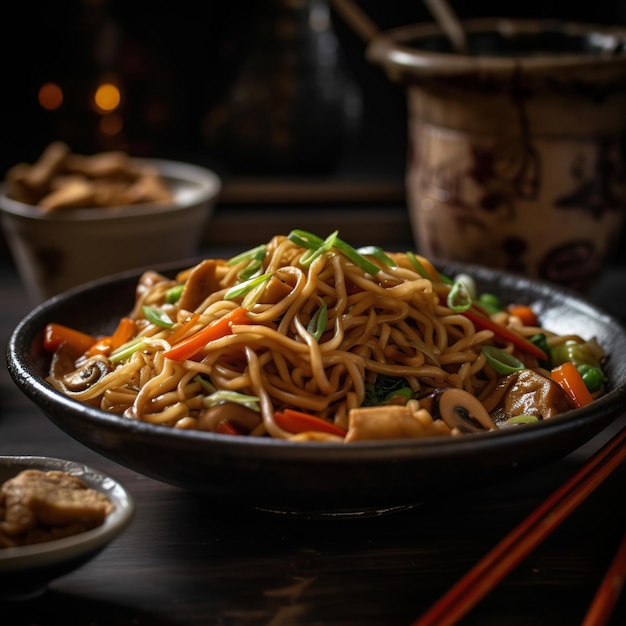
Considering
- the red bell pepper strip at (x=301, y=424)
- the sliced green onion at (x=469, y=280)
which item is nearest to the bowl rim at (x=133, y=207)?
the sliced green onion at (x=469, y=280)

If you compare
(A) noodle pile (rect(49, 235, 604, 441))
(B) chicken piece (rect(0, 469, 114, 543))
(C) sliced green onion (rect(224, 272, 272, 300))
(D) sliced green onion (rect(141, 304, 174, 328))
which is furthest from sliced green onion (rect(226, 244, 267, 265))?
(B) chicken piece (rect(0, 469, 114, 543))

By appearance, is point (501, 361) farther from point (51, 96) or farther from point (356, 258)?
point (51, 96)

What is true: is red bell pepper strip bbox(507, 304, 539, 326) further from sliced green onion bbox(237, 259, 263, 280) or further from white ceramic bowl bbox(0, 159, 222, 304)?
white ceramic bowl bbox(0, 159, 222, 304)

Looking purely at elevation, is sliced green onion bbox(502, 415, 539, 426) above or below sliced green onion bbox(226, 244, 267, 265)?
below

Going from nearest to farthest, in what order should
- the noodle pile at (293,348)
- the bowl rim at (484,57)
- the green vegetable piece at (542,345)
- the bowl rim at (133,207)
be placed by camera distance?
the noodle pile at (293,348)
the green vegetable piece at (542,345)
the bowl rim at (484,57)
the bowl rim at (133,207)

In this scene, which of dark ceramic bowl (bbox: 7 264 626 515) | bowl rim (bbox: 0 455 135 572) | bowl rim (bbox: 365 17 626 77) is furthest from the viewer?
bowl rim (bbox: 365 17 626 77)

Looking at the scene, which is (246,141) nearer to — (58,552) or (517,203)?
(517,203)

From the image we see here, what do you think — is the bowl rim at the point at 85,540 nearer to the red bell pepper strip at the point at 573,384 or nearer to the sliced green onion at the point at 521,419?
the sliced green onion at the point at 521,419
